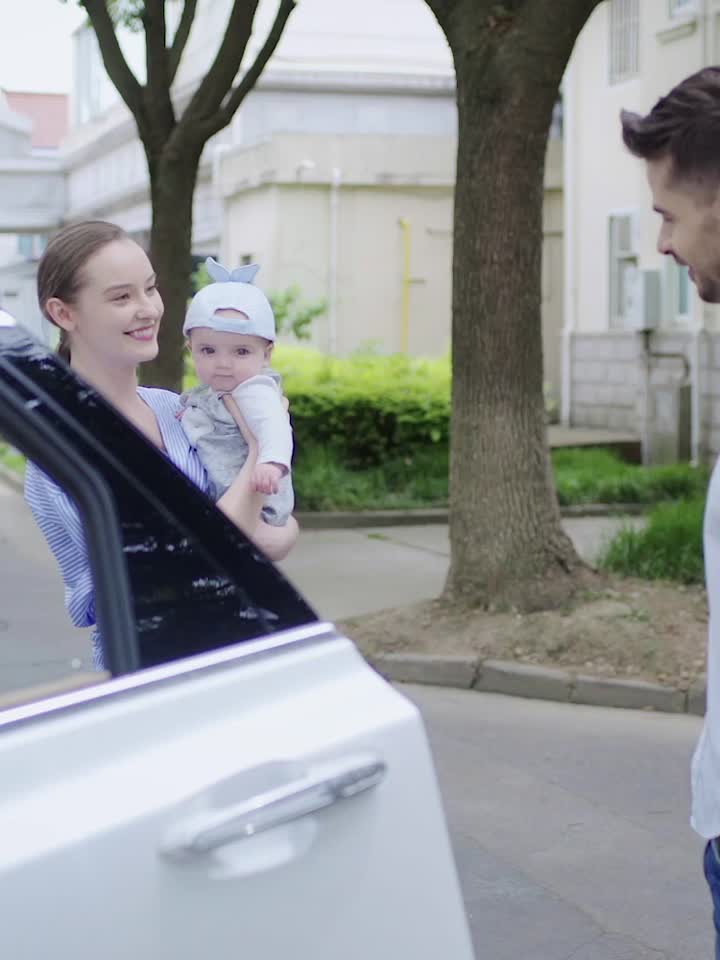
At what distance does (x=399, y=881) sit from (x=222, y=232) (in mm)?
23934

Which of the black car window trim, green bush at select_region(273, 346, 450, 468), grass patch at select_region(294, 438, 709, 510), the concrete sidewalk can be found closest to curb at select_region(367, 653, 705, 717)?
the concrete sidewalk

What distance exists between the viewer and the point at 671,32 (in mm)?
16969

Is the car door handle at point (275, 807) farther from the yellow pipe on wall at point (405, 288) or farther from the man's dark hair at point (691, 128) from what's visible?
the yellow pipe on wall at point (405, 288)

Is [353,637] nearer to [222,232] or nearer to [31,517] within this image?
[31,517]

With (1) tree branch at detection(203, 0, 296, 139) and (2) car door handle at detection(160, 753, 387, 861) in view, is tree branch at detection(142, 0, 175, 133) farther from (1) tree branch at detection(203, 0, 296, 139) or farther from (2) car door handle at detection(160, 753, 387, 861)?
(2) car door handle at detection(160, 753, 387, 861)

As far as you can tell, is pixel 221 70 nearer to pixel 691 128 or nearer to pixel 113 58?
pixel 113 58

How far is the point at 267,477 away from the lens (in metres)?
2.78

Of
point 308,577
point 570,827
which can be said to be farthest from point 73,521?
point 308,577

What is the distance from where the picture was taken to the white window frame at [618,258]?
20172mm

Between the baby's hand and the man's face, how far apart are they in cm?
85

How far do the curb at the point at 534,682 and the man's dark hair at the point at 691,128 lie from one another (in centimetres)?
483

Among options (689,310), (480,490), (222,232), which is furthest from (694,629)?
(222,232)

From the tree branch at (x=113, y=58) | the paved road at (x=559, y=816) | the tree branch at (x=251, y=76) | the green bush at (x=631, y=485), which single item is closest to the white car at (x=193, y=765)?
the paved road at (x=559, y=816)

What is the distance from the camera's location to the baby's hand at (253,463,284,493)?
2.78 meters
